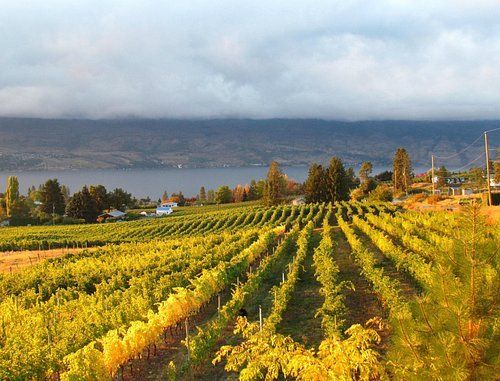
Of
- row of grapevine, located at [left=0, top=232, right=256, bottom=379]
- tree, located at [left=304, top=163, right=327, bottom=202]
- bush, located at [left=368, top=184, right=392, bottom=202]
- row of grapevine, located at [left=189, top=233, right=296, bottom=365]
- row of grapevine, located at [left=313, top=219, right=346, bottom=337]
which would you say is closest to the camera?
row of grapevine, located at [left=0, top=232, right=256, bottom=379]

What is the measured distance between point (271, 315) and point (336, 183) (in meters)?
77.8

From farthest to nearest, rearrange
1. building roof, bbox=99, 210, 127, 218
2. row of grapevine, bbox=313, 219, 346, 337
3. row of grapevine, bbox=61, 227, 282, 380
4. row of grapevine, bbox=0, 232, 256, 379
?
building roof, bbox=99, 210, 127, 218, row of grapevine, bbox=313, 219, 346, 337, row of grapevine, bbox=0, 232, 256, 379, row of grapevine, bbox=61, 227, 282, 380

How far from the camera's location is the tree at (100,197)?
10012cm

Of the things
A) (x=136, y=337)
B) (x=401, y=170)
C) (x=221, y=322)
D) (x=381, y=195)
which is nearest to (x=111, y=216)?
(x=381, y=195)

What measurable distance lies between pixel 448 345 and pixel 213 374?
952cm

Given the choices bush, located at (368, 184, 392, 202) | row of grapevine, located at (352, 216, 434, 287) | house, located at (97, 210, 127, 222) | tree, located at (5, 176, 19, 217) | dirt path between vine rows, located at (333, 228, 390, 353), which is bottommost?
house, located at (97, 210, 127, 222)

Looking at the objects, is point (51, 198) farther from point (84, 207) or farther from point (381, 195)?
point (381, 195)

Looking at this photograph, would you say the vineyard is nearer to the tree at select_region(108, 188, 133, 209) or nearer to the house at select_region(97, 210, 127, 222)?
the house at select_region(97, 210, 127, 222)

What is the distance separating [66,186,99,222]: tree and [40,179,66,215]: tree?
154 inches

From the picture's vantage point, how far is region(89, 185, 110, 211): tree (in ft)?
328

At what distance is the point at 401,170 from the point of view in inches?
3898


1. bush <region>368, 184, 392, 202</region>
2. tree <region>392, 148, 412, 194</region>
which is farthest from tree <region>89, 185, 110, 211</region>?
tree <region>392, 148, 412, 194</region>

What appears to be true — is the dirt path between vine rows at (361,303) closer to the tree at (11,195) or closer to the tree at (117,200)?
the tree at (11,195)

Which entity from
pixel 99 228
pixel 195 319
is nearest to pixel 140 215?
pixel 99 228
